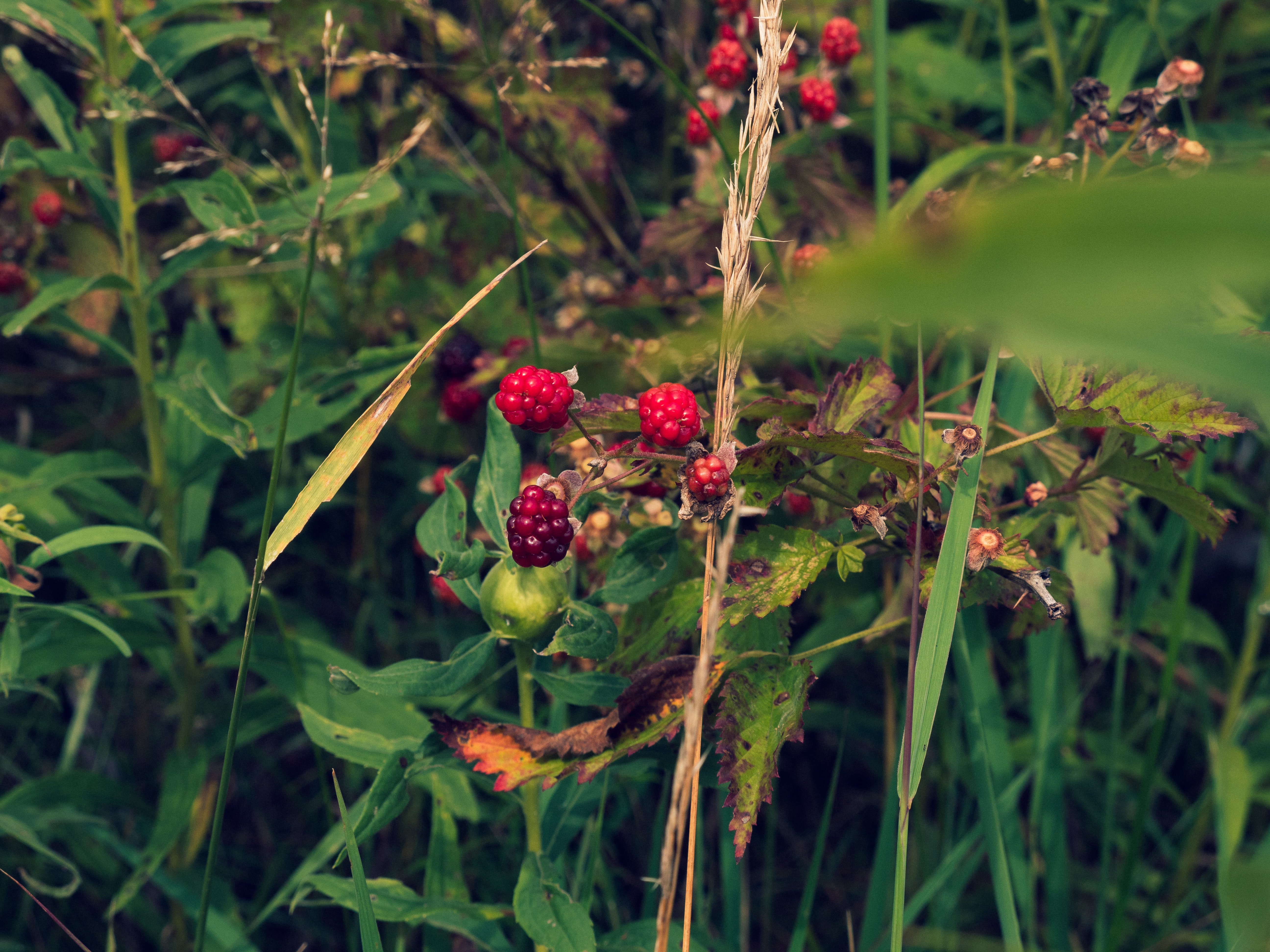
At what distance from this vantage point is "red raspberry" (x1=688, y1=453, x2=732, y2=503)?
121cm

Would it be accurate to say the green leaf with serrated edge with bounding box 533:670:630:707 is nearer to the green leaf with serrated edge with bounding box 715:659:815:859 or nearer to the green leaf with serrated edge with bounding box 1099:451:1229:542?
the green leaf with serrated edge with bounding box 715:659:815:859

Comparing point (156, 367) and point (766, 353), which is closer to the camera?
point (766, 353)

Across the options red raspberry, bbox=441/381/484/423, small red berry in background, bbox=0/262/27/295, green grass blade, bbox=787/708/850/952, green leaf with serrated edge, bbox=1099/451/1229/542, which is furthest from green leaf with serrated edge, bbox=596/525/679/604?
small red berry in background, bbox=0/262/27/295

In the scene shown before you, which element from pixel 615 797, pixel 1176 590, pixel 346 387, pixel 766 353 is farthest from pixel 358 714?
pixel 1176 590

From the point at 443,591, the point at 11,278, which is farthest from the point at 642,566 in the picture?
the point at 11,278

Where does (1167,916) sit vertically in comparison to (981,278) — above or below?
below

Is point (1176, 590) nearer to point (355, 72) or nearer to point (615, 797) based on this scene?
point (615, 797)

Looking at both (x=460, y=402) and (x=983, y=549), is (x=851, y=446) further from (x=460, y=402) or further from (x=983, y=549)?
(x=460, y=402)

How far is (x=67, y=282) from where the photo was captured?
6.32 ft

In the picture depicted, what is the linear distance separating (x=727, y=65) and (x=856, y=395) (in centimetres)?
119

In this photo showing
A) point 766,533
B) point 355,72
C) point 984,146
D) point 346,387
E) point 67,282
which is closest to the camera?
point 766,533

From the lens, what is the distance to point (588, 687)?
1.44 m

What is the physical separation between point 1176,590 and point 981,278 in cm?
200

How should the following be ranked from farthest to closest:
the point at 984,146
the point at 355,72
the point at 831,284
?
1. the point at 355,72
2. the point at 984,146
3. the point at 831,284
